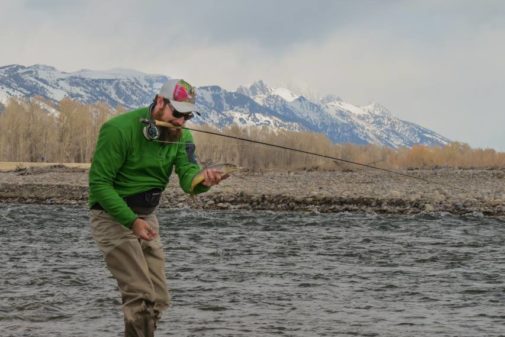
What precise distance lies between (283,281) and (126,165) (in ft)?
20.6

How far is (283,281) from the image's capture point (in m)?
11.9

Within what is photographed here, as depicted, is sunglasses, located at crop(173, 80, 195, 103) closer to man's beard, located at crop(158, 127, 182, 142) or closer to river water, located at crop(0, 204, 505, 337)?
man's beard, located at crop(158, 127, 182, 142)

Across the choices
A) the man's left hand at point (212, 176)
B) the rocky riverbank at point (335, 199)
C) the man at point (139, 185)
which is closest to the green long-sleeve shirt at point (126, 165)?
the man at point (139, 185)

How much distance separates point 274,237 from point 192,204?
39.2 ft

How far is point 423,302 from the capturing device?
33.1 feet

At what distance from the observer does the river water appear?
344 inches

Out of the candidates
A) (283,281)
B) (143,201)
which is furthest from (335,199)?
(143,201)

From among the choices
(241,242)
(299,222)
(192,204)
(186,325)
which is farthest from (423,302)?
(192,204)

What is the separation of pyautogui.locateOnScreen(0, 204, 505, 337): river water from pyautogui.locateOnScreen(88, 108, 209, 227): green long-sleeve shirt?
2641 millimetres

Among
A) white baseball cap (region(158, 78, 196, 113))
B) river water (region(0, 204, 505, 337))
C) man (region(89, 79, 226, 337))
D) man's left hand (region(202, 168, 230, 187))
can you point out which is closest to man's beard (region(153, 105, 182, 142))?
man (region(89, 79, 226, 337))

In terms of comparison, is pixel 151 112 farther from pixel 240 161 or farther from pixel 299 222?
pixel 240 161

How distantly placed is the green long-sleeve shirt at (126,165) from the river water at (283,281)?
264 cm

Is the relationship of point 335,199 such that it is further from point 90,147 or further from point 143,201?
point 90,147

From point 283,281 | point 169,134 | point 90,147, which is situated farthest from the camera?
point 90,147
